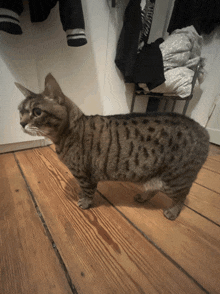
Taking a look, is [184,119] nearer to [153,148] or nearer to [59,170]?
[153,148]

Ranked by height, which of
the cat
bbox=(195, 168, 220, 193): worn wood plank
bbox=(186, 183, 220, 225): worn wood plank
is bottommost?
bbox=(186, 183, 220, 225): worn wood plank

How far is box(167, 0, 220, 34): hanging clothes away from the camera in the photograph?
1.65 m

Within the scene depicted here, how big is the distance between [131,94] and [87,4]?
102 cm

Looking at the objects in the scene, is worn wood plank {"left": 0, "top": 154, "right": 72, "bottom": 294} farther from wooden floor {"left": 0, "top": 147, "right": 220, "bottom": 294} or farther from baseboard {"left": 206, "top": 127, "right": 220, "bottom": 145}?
baseboard {"left": 206, "top": 127, "right": 220, "bottom": 145}

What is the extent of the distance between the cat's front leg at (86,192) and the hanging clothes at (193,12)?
2162 mm

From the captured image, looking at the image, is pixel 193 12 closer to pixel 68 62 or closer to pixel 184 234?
pixel 68 62

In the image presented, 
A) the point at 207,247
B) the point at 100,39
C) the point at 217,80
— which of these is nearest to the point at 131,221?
the point at 207,247

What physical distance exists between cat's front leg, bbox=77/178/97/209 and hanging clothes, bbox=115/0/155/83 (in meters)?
1.29

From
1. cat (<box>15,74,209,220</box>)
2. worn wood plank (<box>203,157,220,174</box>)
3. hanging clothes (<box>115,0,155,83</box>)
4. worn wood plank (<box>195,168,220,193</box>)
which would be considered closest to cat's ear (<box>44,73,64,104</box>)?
cat (<box>15,74,209,220</box>)

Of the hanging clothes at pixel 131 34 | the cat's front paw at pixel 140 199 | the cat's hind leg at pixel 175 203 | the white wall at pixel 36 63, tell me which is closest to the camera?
the cat's hind leg at pixel 175 203

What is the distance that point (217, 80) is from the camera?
2139 millimetres

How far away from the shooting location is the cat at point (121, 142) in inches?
28.7

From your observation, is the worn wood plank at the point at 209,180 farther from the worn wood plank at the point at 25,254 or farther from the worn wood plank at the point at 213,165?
the worn wood plank at the point at 25,254

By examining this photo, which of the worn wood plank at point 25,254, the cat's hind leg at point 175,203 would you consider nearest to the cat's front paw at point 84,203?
the worn wood plank at point 25,254
